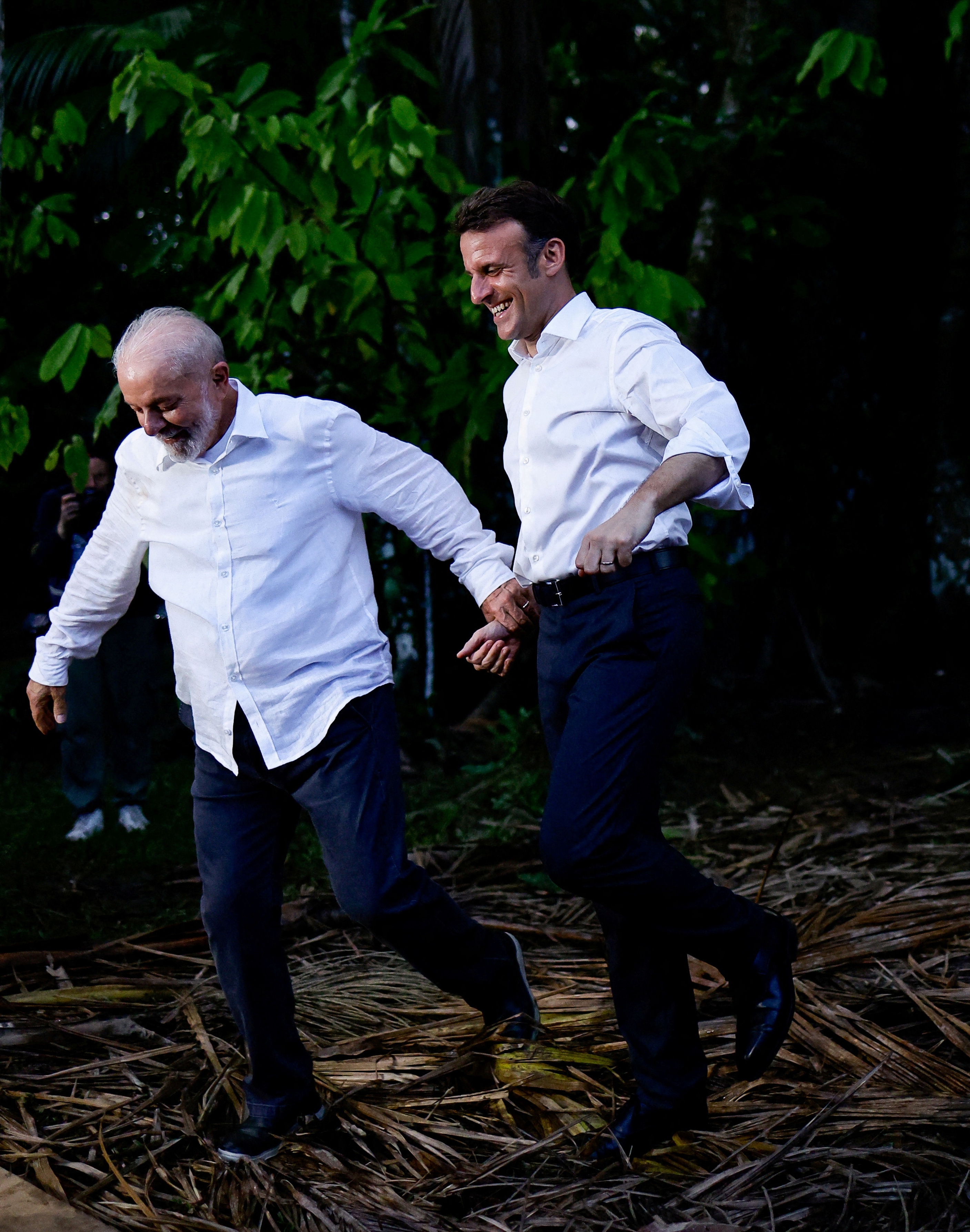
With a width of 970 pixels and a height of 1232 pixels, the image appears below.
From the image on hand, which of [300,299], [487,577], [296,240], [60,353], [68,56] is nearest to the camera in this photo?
[487,577]

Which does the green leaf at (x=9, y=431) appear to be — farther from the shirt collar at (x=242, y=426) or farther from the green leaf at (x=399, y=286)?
the shirt collar at (x=242, y=426)

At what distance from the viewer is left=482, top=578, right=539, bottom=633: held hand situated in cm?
294

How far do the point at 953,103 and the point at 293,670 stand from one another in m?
7.86

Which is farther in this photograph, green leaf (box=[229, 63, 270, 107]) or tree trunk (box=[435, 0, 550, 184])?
tree trunk (box=[435, 0, 550, 184])

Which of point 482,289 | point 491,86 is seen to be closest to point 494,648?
point 482,289

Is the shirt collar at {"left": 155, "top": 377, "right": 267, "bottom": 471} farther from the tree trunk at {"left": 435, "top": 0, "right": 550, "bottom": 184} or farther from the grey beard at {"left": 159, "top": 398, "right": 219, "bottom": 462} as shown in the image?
the tree trunk at {"left": 435, "top": 0, "right": 550, "bottom": 184}

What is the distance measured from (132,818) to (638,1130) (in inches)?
172

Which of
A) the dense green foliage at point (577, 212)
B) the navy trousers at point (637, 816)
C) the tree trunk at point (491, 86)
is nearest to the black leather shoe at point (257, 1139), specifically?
the navy trousers at point (637, 816)

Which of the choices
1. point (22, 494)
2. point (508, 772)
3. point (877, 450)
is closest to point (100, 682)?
point (508, 772)

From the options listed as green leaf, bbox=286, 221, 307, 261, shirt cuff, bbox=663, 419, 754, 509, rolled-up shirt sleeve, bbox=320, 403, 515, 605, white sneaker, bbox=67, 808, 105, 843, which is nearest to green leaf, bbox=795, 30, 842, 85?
green leaf, bbox=286, 221, 307, 261

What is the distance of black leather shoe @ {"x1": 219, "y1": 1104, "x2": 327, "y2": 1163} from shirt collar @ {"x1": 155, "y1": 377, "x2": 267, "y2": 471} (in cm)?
146

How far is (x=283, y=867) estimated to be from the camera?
2939 mm

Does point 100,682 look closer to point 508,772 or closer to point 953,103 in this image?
point 508,772

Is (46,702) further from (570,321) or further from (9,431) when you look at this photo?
(9,431)
